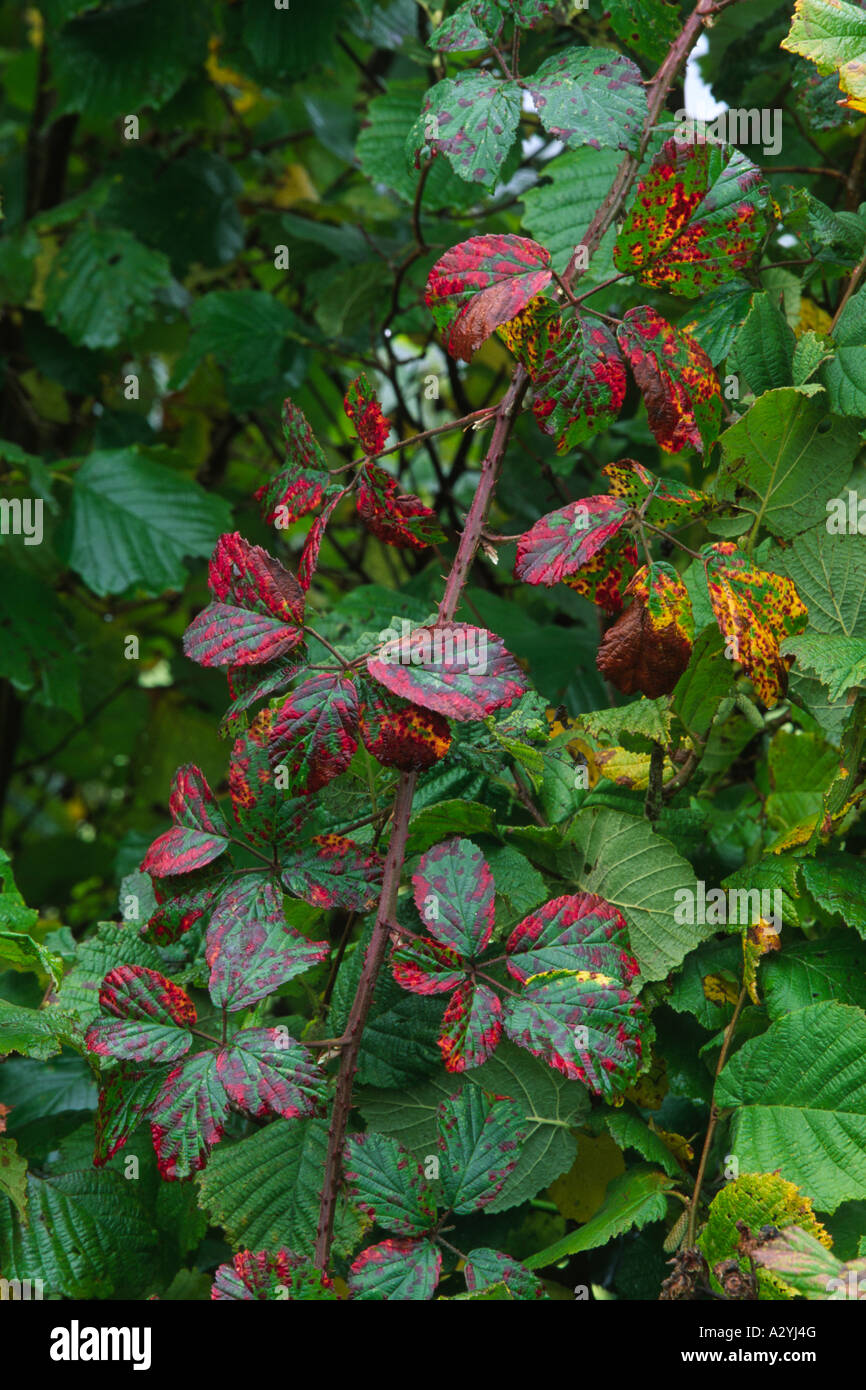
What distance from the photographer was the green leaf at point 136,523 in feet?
4.45

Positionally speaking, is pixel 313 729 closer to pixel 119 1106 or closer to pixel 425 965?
pixel 425 965

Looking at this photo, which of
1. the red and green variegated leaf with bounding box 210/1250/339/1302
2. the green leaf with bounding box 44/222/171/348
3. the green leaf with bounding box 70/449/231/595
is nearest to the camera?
the red and green variegated leaf with bounding box 210/1250/339/1302

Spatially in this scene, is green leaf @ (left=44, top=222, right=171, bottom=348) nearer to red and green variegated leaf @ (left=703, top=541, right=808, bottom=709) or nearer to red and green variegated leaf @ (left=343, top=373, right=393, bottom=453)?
red and green variegated leaf @ (left=343, top=373, right=393, bottom=453)

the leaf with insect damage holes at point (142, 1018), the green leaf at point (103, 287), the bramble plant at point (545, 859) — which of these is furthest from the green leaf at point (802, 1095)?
the green leaf at point (103, 287)

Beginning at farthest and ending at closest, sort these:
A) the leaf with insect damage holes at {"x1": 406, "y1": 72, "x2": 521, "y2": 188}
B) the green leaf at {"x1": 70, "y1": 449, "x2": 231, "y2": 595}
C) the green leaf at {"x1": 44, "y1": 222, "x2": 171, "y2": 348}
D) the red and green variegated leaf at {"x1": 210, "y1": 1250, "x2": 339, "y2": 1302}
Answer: the green leaf at {"x1": 44, "y1": 222, "x2": 171, "y2": 348}
the green leaf at {"x1": 70, "y1": 449, "x2": 231, "y2": 595}
the leaf with insect damage holes at {"x1": 406, "y1": 72, "x2": 521, "y2": 188}
the red and green variegated leaf at {"x1": 210, "y1": 1250, "x2": 339, "y2": 1302}

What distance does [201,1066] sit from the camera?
63 cm

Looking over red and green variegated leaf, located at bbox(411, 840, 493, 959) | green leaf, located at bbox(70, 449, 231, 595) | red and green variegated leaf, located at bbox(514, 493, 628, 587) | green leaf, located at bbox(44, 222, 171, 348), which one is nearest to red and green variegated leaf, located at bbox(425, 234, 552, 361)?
red and green variegated leaf, located at bbox(514, 493, 628, 587)

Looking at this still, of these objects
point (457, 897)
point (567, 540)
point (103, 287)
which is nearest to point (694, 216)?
point (567, 540)

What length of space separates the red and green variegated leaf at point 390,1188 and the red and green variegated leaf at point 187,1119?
0.25ft

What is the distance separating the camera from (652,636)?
0.65m

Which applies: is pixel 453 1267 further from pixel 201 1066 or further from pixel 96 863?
pixel 96 863

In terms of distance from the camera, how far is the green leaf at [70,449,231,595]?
4.45 ft

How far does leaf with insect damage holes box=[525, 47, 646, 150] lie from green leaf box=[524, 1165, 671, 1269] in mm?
589
